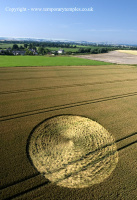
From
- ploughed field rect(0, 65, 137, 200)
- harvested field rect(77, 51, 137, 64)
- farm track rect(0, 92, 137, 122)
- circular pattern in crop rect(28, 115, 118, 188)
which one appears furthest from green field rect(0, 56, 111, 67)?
circular pattern in crop rect(28, 115, 118, 188)

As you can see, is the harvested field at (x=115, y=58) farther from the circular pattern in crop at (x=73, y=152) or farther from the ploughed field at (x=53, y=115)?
the circular pattern in crop at (x=73, y=152)

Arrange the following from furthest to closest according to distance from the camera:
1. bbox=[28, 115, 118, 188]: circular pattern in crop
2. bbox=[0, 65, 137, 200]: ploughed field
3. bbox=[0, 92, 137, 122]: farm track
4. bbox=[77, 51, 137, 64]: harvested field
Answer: bbox=[77, 51, 137, 64]: harvested field < bbox=[0, 92, 137, 122]: farm track < bbox=[28, 115, 118, 188]: circular pattern in crop < bbox=[0, 65, 137, 200]: ploughed field

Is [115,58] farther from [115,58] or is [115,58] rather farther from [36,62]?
[36,62]

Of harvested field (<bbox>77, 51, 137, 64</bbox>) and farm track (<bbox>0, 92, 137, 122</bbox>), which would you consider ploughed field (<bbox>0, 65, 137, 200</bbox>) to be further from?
harvested field (<bbox>77, 51, 137, 64</bbox>)

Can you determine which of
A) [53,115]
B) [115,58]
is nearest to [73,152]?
[53,115]

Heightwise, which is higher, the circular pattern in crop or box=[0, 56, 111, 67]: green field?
box=[0, 56, 111, 67]: green field

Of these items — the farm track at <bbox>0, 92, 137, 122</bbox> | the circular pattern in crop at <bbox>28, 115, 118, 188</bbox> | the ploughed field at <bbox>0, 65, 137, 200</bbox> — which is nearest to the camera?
the ploughed field at <bbox>0, 65, 137, 200</bbox>

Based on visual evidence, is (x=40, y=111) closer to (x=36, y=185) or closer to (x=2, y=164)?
(x=2, y=164)

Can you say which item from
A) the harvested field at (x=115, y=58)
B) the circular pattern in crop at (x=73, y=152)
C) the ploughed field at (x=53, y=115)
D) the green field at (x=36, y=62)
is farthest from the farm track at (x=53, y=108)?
the harvested field at (x=115, y=58)
